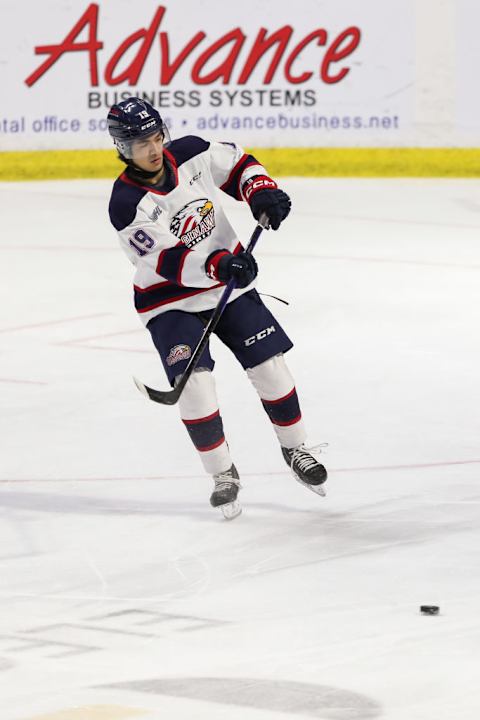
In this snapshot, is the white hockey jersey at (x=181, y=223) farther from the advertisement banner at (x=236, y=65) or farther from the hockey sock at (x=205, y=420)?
the advertisement banner at (x=236, y=65)

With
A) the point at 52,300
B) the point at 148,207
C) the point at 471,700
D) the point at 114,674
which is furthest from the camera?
the point at 52,300

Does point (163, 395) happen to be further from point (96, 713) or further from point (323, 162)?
point (323, 162)

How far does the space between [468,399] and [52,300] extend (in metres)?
2.57

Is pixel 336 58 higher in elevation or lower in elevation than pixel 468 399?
lower

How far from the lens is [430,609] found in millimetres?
3031

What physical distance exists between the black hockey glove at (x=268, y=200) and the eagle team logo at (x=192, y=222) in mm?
117

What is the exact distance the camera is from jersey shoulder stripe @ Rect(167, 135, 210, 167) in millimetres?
4109

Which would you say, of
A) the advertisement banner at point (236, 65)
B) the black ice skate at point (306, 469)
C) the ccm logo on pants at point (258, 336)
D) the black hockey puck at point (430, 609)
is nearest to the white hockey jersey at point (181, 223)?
the ccm logo on pants at point (258, 336)

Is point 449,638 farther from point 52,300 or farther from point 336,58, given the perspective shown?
point 336,58

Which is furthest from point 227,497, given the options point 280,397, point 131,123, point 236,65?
point 236,65

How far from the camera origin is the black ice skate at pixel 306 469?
159 inches

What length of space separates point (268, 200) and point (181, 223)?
0.23m

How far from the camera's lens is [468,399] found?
5.05 m

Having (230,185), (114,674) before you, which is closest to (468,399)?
(230,185)
